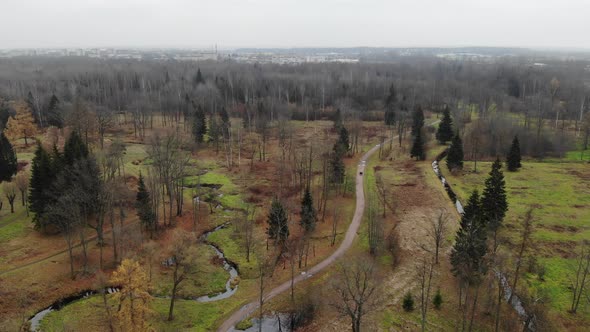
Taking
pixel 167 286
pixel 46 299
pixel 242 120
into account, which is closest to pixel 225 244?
pixel 167 286

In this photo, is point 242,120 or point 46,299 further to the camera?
point 242,120

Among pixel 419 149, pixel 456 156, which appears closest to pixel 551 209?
pixel 456 156

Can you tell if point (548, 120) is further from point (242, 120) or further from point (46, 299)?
point (46, 299)

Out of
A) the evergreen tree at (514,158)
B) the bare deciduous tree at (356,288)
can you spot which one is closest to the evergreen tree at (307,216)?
the bare deciduous tree at (356,288)

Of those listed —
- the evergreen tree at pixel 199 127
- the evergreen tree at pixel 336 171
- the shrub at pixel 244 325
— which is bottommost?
the shrub at pixel 244 325

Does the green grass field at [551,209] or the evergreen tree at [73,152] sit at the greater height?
the evergreen tree at [73,152]

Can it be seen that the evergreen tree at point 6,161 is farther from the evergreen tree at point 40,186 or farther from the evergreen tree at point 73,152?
the evergreen tree at point 40,186

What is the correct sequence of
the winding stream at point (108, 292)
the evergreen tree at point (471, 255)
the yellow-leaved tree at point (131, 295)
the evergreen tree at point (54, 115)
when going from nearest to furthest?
1. the yellow-leaved tree at point (131, 295)
2. the winding stream at point (108, 292)
3. the evergreen tree at point (471, 255)
4. the evergreen tree at point (54, 115)
